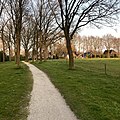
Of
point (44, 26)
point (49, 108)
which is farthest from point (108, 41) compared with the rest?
point (49, 108)

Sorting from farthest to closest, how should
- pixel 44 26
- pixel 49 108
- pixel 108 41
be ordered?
1. pixel 108 41
2. pixel 44 26
3. pixel 49 108

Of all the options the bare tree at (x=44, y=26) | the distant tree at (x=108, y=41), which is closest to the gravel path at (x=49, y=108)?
the bare tree at (x=44, y=26)

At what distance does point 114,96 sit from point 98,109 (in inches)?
115

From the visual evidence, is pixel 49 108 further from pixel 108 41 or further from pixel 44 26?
pixel 108 41

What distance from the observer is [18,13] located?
28625 mm

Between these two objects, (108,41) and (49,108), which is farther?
(108,41)

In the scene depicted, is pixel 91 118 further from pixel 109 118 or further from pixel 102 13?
pixel 102 13

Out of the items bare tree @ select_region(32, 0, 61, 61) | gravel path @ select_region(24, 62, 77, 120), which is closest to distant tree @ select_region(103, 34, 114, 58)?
bare tree @ select_region(32, 0, 61, 61)

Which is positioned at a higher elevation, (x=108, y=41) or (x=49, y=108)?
(x=108, y=41)

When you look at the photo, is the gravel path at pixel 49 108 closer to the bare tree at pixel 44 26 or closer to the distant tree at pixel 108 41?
the bare tree at pixel 44 26

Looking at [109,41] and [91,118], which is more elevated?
[109,41]

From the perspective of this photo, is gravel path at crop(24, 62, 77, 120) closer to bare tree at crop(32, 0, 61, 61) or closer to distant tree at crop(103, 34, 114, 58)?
bare tree at crop(32, 0, 61, 61)

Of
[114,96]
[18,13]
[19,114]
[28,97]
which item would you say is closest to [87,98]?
[114,96]

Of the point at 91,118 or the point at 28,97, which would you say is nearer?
the point at 91,118
